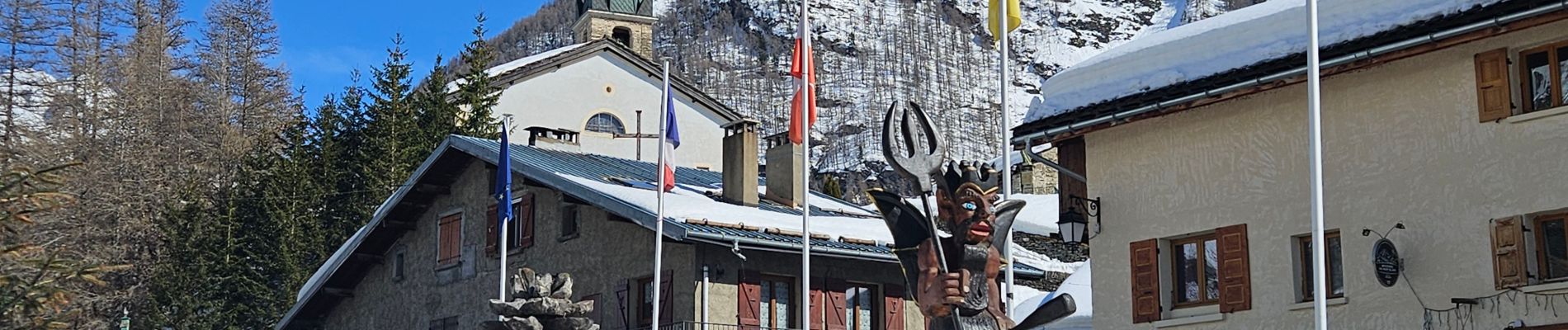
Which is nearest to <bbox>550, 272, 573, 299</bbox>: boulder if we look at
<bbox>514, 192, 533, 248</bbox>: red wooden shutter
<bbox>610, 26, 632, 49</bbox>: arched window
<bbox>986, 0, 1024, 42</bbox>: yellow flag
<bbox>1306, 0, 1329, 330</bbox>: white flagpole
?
<bbox>1306, 0, 1329, 330</bbox>: white flagpole

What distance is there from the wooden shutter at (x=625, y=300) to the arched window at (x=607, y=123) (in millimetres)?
24748

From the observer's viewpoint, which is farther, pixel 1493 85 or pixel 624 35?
pixel 624 35

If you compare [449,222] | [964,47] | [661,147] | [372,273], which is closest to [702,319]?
[661,147]

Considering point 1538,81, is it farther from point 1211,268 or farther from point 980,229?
point 980,229

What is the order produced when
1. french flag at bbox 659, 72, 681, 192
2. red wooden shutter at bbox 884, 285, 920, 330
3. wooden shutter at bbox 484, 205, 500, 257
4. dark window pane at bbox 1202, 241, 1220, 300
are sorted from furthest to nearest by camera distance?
1. wooden shutter at bbox 484, 205, 500, 257
2. red wooden shutter at bbox 884, 285, 920, 330
3. french flag at bbox 659, 72, 681, 192
4. dark window pane at bbox 1202, 241, 1220, 300

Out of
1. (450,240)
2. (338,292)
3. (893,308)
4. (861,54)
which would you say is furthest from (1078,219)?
(861,54)

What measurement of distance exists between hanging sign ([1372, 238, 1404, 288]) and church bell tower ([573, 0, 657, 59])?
4819cm

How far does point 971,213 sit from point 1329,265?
6.07 metres

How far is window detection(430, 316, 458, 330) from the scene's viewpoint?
2907cm

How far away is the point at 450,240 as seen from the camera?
98.0 ft

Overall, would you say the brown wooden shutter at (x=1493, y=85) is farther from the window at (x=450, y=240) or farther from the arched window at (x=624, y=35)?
the arched window at (x=624, y=35)

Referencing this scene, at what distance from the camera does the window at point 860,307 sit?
25656mm

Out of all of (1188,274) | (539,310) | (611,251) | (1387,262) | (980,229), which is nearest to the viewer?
(980,229)

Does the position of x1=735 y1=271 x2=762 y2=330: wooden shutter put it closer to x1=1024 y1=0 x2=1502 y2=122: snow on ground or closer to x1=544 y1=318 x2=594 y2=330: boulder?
x1=1024 y1=0 x2=1502 y2=122: snow on ground
